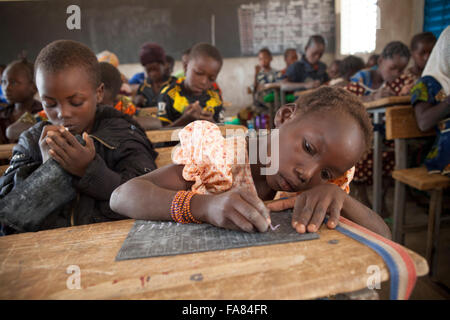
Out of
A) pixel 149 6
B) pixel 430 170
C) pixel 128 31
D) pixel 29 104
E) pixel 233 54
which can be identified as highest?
pixel 149 6

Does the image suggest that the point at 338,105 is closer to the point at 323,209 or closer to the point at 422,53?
the point at 323,209

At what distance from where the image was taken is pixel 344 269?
0.49m

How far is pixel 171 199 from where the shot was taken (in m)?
0.76

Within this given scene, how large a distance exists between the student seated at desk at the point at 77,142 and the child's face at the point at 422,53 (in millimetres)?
3493

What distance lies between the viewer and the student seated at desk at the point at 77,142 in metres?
1.00

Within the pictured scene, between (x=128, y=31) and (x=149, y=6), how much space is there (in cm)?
72

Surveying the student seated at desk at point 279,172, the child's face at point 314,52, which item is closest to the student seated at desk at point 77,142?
the student seated at desk at point 279,172

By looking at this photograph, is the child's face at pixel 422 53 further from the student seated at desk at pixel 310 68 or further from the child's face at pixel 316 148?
the child's face at pixel 316 148

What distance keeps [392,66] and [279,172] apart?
3.11 metres

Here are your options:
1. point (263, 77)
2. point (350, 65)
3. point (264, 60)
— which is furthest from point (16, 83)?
point (264, 60)

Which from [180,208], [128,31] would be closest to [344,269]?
[180,208]

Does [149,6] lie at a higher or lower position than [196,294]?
higher

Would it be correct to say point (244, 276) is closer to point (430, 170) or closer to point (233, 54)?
point (430, 170)

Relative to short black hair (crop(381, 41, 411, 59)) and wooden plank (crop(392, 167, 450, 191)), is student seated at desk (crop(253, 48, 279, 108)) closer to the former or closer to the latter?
short black hair (crop(381, 41, 411, 59))
